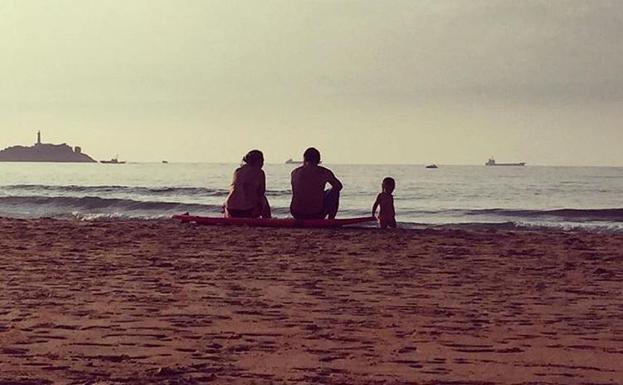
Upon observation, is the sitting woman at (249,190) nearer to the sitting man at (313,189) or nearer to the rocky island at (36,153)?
the sitting man at (313,189)

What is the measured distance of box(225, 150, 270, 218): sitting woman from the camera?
44.4 feet

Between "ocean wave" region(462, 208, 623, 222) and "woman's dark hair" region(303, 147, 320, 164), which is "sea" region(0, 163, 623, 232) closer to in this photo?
"ocean wave" region(462, 208, 623, 222)

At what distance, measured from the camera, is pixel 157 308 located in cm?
620

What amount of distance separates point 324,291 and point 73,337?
251 cm

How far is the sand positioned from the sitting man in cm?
245

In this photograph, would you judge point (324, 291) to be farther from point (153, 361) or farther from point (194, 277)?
point (153, 361)

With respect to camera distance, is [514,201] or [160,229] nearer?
[160,229]

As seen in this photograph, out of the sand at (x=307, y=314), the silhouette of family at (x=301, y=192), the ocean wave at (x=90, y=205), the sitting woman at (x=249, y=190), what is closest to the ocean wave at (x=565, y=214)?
the ocean wave at (x=90, y=205)

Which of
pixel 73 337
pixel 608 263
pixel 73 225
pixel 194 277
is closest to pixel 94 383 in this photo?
pixel 73 337

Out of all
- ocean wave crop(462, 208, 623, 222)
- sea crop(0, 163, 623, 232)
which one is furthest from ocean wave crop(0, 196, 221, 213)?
ocean wave crop(462, 208, 623, 222)

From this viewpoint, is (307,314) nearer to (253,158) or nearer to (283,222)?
(283,222)

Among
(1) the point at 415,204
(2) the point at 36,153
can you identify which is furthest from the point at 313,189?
(2) the point at 36,153

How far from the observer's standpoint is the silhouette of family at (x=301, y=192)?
43.9ft

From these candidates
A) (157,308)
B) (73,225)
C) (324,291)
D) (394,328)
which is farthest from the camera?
(73,225)
